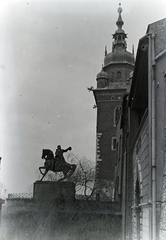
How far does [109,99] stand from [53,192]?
30.5m

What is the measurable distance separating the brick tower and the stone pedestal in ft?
72.1

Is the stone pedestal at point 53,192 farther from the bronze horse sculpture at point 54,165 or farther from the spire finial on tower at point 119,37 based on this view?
the spire finial on tower at point 119,37

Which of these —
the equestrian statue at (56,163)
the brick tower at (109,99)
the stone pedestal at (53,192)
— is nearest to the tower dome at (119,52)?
the brick tower at (109,99)

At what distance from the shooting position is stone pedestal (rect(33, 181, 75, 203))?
2055cm

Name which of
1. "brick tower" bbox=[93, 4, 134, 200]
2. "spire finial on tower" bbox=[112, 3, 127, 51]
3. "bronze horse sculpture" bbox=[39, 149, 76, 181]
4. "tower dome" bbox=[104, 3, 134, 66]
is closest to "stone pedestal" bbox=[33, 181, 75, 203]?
"bronze horse sculpture" bbox=[39, 149, 76, 181]

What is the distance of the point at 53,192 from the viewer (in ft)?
67.6

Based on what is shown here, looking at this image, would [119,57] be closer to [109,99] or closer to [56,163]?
[109,99]

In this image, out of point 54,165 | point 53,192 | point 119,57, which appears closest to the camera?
point 53,192

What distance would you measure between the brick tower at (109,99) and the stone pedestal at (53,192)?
72.1 ft

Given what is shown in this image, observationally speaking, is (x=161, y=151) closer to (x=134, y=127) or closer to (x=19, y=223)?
(x=134, y=127)

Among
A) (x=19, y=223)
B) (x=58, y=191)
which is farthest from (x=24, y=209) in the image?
(x=58, y=191)

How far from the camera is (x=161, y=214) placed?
7.55 metres

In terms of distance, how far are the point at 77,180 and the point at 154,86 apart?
57.3 ft

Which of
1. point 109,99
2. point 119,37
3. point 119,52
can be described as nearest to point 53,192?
point 109,99
